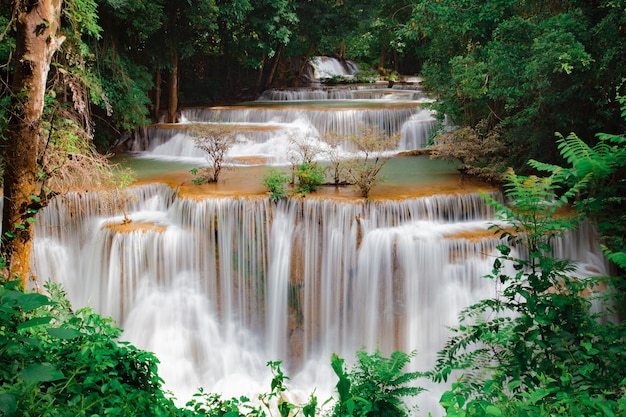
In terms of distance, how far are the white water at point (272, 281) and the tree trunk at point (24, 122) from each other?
2.98 meters

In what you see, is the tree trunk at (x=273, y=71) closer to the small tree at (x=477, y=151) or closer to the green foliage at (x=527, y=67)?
the green foliage at (x=527, y=67)

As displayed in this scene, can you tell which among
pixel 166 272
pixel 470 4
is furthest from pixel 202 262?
pixel 470 4

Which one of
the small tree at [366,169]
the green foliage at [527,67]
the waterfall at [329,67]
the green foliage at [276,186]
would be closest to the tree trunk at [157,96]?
the green foliage at [527,67]

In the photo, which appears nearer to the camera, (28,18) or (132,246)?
(28,18)

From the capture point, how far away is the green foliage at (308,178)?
357 inches

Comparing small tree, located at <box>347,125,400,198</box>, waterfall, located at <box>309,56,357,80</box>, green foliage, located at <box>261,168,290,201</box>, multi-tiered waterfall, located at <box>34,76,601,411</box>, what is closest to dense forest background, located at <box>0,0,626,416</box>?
multi-tiered waterfall, located at <box>34,76,601,411</box>

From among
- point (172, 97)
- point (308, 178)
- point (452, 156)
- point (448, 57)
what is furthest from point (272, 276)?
point (172, 97)

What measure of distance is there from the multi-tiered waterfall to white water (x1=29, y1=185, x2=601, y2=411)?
2 cm

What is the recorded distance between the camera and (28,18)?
528cm

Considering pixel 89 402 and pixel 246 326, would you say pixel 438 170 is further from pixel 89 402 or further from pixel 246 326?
pixel 89 402

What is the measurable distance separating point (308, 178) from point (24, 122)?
16.0 feet

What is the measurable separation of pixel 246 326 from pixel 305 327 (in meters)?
1.03

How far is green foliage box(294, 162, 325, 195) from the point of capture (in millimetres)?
9056

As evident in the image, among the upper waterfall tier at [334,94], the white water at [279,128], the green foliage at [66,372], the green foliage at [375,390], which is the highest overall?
the upper waterfall tier at [334,94]
